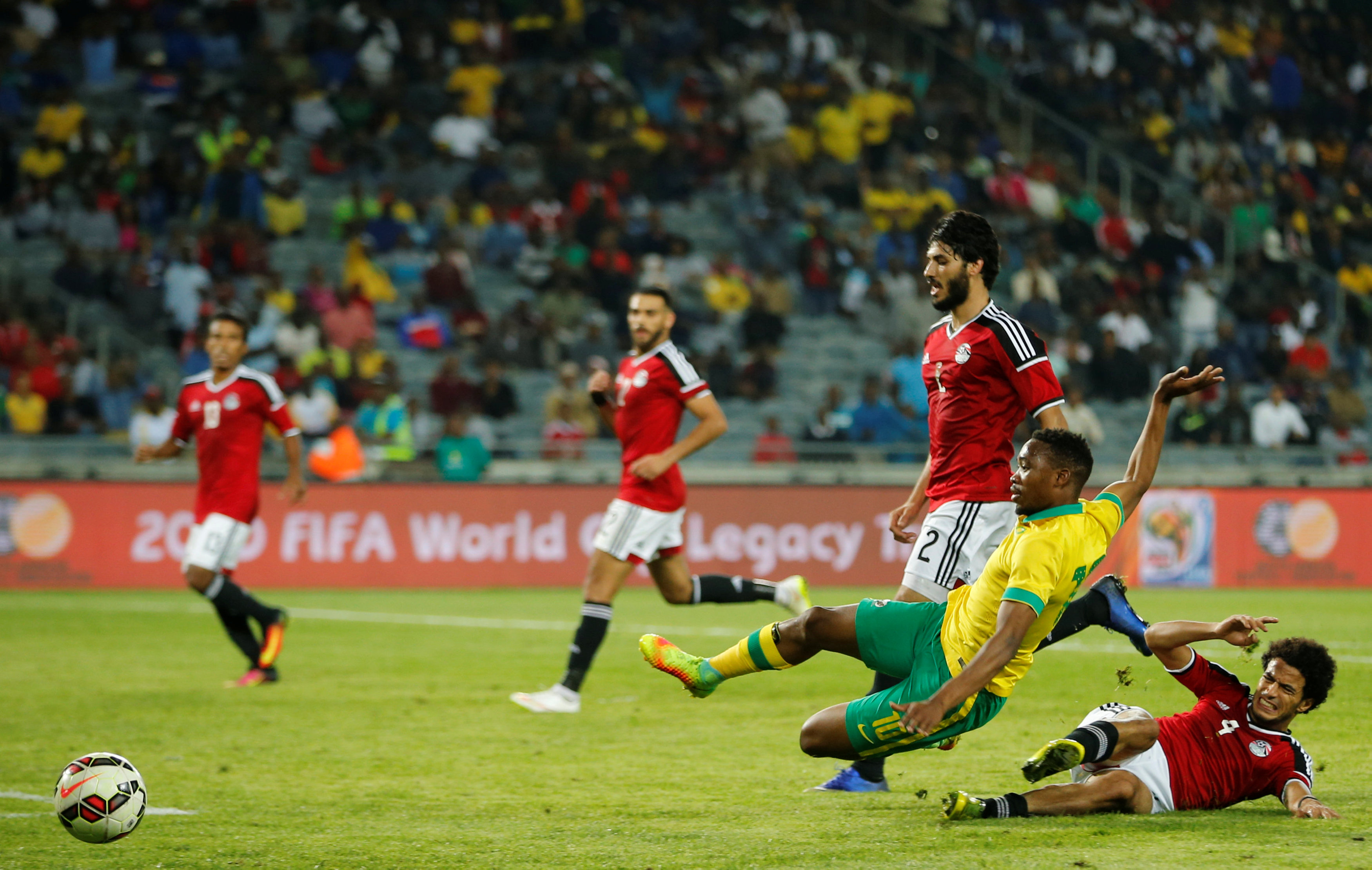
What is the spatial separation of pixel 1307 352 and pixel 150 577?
659 inches

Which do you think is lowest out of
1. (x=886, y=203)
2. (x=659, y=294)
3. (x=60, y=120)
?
(x=659, y=294)

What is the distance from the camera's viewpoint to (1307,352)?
24.1m

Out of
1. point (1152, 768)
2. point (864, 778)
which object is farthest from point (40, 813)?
point (1152, 768)

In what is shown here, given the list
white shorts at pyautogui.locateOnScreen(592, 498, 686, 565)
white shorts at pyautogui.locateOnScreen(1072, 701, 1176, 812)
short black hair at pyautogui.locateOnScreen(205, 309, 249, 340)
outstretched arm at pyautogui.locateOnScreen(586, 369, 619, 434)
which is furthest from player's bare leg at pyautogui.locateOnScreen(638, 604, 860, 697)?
short black hair at pyautogui.locateOnScreen(205, 309, 249, 340)

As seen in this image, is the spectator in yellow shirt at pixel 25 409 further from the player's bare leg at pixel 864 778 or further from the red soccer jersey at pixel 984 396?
the red soccer jersey at pixel 984 396

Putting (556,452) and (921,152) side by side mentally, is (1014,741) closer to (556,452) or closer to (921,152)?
(556,452)

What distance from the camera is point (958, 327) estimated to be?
20.5 feet

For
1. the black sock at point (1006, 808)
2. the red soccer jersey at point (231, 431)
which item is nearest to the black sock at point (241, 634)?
the red soccer jersey at point (231, 431)

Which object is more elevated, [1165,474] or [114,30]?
[114,30]

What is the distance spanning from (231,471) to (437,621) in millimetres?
4798

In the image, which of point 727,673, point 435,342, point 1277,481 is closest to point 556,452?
point 435,342

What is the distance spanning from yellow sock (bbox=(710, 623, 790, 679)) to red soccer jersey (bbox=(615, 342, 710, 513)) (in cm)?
341

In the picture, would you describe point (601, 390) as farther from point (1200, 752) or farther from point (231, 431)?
point (1200, 752)

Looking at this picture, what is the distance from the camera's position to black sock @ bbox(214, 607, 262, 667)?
10.4 meters
